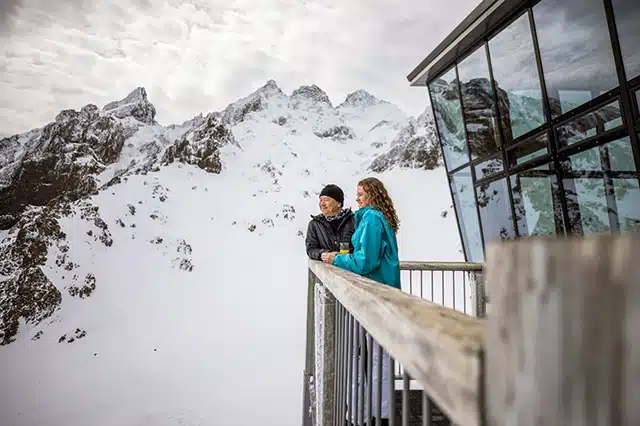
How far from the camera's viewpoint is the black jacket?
3.82 meters

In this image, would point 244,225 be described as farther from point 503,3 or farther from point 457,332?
point 457,332

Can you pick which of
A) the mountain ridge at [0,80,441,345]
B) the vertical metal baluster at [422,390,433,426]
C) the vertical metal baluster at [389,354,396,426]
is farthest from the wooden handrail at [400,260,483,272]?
the mountain ridge at [0,80,441,345]

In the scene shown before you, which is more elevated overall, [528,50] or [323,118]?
[323,118]

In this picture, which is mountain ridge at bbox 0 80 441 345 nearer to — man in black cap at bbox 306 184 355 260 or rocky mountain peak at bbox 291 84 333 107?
rocky mountain peak at bbox 291 84 333 107

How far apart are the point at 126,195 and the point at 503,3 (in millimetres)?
23355

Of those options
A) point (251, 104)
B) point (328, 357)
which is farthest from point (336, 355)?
point (251, 104)

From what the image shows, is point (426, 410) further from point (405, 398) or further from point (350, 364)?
point (350, 364)

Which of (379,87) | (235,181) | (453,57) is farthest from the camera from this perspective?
(379,87)

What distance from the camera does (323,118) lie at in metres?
40.6

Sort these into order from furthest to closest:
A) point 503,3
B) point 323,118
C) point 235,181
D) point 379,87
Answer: point 323,118, point 379,87, point 235,181, point 503,3

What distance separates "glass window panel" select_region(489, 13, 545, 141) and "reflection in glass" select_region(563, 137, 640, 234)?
83 cm

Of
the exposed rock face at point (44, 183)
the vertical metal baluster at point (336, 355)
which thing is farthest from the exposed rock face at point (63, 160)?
the vertical metal baluster at point (336, 355)

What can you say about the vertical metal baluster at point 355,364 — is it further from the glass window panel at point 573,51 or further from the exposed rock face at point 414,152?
the exposed rock face at point 414,152

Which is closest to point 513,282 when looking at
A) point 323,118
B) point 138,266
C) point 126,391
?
point 126,391
